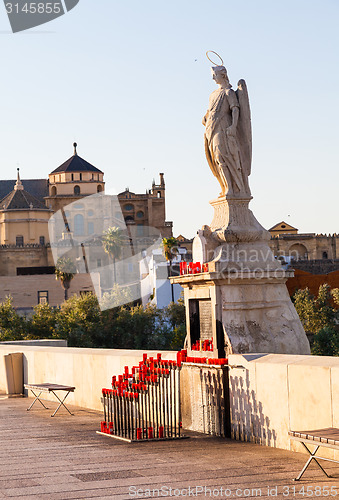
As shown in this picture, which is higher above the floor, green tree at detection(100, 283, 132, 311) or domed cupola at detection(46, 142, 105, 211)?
domed cupola at detection(46, 142, 105, 211)

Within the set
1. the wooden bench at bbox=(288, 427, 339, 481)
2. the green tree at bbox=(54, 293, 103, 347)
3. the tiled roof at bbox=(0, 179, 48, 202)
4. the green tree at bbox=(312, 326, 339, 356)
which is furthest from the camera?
the tiled roof at bbox=(0, 179, 48, 202)

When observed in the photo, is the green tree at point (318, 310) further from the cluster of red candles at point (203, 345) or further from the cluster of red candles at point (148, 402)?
the cluster of red candles at point (148, 402)

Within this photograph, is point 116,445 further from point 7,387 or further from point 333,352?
point 333,352

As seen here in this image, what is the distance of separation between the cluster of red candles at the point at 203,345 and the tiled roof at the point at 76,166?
103 m

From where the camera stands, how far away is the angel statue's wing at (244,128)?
33.0ft

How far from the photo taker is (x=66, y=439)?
362 inches

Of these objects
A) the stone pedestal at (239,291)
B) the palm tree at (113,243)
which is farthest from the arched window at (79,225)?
the stone pedestal at (239,291)

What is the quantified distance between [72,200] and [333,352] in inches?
2616

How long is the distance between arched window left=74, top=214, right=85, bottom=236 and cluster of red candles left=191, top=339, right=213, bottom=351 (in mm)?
96929

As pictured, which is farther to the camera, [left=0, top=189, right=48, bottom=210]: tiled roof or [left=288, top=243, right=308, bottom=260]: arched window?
Answer: [left=288, top=243, right=308, bottom=260]: arched window

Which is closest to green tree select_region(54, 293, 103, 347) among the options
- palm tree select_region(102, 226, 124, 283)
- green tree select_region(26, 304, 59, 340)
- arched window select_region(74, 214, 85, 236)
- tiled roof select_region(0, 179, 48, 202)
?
green tree select_region(26, 304, 59, 340)

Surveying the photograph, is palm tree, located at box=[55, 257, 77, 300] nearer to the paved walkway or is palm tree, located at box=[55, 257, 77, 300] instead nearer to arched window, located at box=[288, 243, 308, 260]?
arched window, located at box=[288, 243, 308, 260]

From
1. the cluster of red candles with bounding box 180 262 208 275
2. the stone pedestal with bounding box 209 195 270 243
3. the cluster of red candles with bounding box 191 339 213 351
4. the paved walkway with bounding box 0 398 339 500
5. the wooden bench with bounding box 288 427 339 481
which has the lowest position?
the paved walkway with bounding box 0 398 339 500

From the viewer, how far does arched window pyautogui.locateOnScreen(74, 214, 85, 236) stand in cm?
10631
